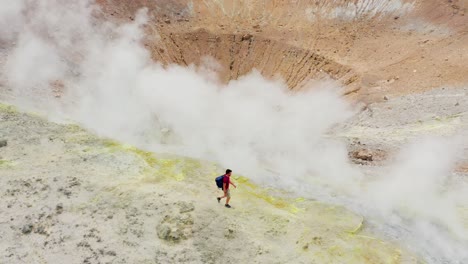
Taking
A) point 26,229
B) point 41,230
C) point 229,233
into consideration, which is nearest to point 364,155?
point 229,233

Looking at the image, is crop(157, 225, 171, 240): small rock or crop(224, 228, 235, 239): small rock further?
crop(224, 228, 235, 239): small rock

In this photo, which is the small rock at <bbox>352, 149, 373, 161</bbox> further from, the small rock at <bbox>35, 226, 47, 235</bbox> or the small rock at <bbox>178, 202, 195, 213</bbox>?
the small rock at <bbox>35, 226, 47, 235</bbox>

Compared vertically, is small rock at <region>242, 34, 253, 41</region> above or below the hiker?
above

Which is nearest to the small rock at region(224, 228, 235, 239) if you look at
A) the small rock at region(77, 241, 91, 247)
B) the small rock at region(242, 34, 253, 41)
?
the small rock at region(77, 241, 91, 247)

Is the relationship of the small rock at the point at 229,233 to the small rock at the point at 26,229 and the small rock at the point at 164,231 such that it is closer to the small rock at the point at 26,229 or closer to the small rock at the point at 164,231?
the small rock at the point at 164,231

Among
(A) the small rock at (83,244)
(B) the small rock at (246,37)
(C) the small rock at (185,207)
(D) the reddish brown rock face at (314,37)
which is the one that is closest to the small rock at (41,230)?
(A) the small rock at (83,244)

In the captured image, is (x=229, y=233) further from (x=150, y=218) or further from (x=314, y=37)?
(x=314, y=37)

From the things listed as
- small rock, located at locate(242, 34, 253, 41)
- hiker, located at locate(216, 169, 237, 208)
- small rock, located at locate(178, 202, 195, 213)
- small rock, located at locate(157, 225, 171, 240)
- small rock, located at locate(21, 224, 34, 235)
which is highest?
small rock, located at locate(242, 34, 253, 41)

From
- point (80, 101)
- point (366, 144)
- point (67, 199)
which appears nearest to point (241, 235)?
point (67, 199)

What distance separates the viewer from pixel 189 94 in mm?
20766

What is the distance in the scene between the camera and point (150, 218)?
912 centimetres

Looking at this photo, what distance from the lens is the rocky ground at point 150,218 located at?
8336mm

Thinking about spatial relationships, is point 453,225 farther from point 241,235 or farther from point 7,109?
point 7,109

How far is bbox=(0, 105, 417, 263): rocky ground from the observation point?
27.3 ft
